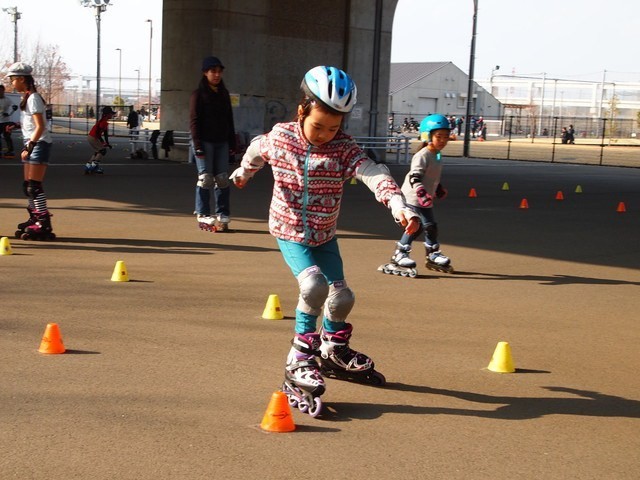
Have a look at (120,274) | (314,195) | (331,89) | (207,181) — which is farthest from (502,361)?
(207,181)

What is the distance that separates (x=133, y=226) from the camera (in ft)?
42.3

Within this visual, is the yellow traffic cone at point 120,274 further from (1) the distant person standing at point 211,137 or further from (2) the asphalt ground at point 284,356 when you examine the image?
(1) the distant person standing at point 211,137

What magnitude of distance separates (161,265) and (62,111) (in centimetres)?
9218

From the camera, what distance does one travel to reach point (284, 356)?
6.21 metres

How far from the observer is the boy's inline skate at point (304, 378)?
16.6ft

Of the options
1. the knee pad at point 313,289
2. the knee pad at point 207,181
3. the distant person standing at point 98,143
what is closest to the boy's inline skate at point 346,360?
the knee pad at point 313,289

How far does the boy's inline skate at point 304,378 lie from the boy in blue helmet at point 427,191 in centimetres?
420

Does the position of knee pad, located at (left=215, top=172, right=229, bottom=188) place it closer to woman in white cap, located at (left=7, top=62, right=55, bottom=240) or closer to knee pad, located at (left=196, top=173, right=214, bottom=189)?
knee pad, located at (left=196, top=173, right=214, bottom=189)

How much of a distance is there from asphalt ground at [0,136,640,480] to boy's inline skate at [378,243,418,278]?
0.12m

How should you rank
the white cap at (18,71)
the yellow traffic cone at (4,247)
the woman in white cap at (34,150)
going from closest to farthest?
the yellow traffic cone at (4,247)
the white cap at (18,71)
the woman in white cap at (34,150)

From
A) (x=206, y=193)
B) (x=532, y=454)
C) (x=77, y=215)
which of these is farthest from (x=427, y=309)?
(x=77, y=215)

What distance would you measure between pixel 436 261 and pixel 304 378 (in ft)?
16.8

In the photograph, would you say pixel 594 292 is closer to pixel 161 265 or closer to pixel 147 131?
pixel 161 265

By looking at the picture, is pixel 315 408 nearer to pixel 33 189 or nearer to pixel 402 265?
pixel 402 265
